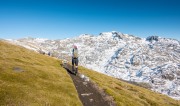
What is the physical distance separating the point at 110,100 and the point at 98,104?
4782 millimetres

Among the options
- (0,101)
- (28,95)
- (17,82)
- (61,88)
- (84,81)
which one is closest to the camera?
(0,101)

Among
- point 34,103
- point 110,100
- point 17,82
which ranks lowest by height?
point 110,100

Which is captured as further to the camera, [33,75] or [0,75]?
[33,75]

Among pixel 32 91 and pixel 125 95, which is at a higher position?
pixel 32 91

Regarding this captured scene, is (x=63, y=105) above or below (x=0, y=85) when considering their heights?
below

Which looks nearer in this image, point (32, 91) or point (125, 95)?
point (32, 91)

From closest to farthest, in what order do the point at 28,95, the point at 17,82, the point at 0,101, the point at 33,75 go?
the point at 0,101 → the point at 28,95 → the point at 17,82 → the point at 33,75

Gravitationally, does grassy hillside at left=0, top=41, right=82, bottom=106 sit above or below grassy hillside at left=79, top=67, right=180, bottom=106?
above

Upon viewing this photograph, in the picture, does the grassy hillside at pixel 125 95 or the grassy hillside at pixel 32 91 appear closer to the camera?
the grassy hillside at pixel 32 91

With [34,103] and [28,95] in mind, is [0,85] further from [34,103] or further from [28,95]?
[34,103]

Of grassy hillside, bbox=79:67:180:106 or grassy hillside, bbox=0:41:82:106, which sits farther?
grassy hillside, bbox=79:67:180:106

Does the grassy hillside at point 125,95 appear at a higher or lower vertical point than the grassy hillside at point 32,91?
lower

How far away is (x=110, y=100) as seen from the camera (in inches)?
1320

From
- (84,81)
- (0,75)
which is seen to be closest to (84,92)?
(84,81)
